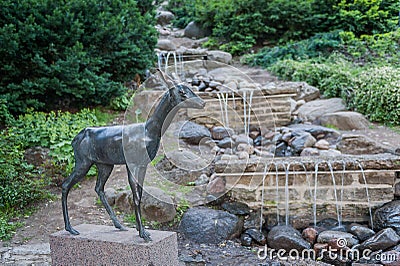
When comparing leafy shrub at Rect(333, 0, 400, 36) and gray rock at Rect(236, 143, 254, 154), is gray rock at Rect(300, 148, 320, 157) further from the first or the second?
leafy shrub at Rect(333, 0, 400, 36)

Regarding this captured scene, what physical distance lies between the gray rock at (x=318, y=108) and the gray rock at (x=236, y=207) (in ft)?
11.7

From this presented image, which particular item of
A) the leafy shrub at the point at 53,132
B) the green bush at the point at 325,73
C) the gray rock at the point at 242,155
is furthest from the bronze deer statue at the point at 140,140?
the green bush at the point at 325,73

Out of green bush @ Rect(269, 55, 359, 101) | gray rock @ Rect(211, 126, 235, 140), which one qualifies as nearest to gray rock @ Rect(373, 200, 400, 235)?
gray rock @ Rect(211, 126, 235, 140)

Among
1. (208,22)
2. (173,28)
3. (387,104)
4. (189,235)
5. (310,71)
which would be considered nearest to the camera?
(189,235)

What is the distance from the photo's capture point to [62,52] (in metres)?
7.68

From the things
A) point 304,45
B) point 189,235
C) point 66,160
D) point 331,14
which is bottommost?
point 189,235

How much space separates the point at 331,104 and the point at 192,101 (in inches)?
255

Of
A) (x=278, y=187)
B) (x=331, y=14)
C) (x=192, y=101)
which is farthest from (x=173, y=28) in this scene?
(x=192, y=101)

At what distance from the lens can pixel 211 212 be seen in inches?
197

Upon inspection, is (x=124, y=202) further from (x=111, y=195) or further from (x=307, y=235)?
(x=307, y=235)

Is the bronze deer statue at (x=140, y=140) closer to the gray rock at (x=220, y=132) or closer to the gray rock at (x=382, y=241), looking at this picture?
the gray rock at (x=382, y=241)

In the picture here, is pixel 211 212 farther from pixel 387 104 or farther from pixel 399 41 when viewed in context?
pixel 399 41

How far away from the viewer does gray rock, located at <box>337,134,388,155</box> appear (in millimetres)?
6603

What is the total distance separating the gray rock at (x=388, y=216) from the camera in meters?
4.95
